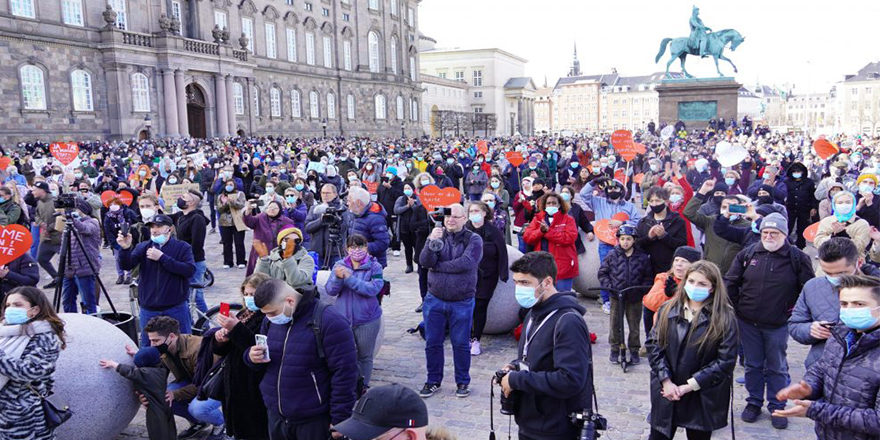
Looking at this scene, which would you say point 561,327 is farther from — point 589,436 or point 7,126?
point 7,126

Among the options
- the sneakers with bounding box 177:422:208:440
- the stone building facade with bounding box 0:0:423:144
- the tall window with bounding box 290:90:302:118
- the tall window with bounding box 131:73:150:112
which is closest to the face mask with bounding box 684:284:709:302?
the sneakers with bounding box 177:422:208:440

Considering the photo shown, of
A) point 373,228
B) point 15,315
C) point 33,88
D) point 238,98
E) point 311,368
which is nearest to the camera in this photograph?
point 311,368

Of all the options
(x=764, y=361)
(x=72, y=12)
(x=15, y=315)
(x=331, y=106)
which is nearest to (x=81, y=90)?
(x=72, y=12)

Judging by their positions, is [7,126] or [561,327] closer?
[561,327]

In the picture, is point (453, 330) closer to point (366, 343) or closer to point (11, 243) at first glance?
point (366, 343)

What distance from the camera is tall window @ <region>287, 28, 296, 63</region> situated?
197 ft

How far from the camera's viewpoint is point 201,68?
46250 millimetres

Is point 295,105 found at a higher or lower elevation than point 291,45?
lower

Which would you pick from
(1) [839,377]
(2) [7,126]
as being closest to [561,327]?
(1) [839,377]

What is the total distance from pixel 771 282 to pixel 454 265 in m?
2.94

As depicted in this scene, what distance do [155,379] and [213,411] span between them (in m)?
0.66

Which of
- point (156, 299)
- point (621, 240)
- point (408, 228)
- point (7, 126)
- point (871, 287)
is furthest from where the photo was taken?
point (7, 126)

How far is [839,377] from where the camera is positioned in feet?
12.9

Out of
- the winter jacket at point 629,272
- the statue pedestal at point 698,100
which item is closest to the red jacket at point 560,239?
the winter jacket at point 629,272
